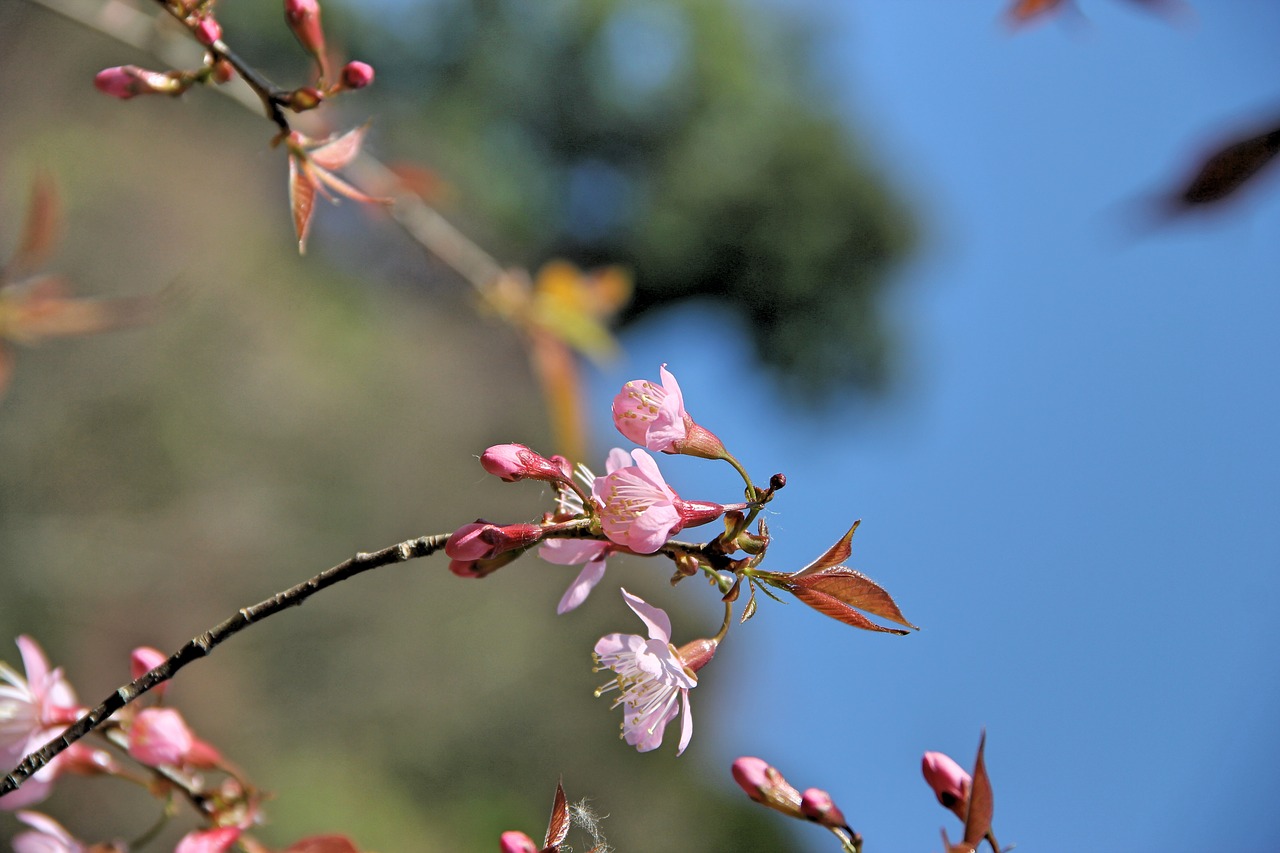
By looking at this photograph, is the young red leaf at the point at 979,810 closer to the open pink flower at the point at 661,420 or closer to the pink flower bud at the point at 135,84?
the open pink flower at the point at 661,420

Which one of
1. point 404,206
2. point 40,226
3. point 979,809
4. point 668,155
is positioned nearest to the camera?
point 979,809

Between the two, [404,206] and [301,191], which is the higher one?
[404,206]

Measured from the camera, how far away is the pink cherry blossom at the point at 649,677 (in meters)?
0.29

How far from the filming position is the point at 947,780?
1.00ft

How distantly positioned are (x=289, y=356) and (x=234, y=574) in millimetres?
808

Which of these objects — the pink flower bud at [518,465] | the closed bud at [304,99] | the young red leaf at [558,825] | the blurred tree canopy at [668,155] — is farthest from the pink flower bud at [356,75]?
the blurred tree canopy at [668,155]

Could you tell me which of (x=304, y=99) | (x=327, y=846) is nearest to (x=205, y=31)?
(x=304, y=99)

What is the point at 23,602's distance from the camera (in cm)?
194

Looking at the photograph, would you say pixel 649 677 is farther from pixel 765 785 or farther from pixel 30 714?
pixel 30 714

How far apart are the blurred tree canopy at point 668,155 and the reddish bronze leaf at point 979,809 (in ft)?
17.1

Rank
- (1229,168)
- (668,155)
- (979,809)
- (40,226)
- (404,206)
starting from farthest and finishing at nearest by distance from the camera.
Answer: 1. (668,155)
2. (404,206)
3. (40,226)
4. (979,809)
5. (1229,168)

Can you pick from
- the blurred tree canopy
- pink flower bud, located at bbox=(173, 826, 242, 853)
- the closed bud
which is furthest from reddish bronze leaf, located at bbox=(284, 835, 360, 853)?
the blurred tree canopy

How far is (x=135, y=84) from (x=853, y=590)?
33 cm

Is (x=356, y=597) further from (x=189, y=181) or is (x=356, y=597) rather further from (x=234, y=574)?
(x=189, y=181)
